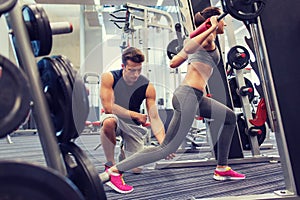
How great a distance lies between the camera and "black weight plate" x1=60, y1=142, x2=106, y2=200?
34.4 inches

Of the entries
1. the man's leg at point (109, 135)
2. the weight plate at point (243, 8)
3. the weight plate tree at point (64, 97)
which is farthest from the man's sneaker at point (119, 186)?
the weight plate at point (243, 8)

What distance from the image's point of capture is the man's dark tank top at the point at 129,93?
7.50ft

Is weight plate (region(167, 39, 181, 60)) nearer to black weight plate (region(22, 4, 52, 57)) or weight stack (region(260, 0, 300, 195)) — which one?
weight stack (region(260, 0, 300, 195))

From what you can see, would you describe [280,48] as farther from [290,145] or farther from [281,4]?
[290,145]

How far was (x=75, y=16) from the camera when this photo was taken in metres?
7.68

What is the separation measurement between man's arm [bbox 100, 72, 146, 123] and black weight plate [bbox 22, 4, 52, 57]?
1.22 m

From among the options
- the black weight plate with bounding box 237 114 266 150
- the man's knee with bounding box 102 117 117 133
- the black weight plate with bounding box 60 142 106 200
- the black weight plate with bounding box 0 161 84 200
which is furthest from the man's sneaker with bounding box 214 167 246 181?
the black weight plate with bounding box 0 161 84 200

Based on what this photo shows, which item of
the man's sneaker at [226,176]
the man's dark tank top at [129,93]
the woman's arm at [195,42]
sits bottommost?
the man's sneaker at [226,176]

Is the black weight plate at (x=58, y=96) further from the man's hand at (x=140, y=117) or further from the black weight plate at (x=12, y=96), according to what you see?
the man's hand at (x=140, y=117)

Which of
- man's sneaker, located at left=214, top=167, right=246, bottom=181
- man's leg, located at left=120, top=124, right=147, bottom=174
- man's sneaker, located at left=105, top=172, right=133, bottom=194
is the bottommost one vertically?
man's sneaker, located at left=214, top=167, right=246, bottom=181

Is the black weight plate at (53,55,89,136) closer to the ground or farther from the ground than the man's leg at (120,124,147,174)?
farther from the ground

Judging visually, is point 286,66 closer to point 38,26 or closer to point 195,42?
point 195,42

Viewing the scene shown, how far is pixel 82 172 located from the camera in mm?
904

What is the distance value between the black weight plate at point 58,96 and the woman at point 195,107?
89cm
